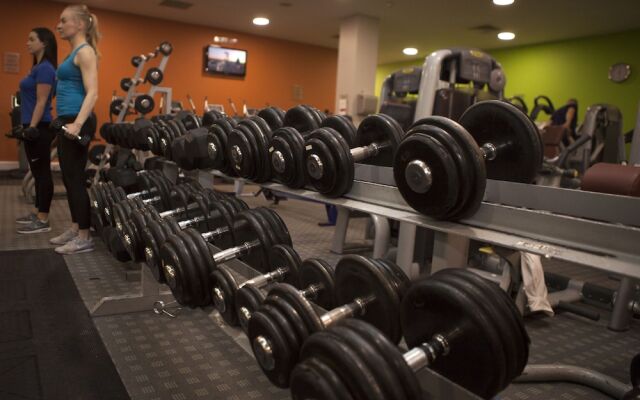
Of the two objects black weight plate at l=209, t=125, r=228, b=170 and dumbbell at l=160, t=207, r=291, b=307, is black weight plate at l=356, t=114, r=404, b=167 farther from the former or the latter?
black weight plate at l=209, t=125, r=228, b=170

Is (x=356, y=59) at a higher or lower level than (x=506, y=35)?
lower

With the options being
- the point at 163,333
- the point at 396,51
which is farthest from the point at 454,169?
the point at 396,51

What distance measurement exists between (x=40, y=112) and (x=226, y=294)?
6.93 feet

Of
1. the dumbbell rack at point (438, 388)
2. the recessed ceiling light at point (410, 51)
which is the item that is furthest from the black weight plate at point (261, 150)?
the recessed ceiling light at point (410, 51)

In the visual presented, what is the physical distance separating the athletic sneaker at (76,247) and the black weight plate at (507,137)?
2.32 meters

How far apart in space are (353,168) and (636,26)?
6061 millimetres

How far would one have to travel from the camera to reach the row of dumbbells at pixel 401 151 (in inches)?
36.2

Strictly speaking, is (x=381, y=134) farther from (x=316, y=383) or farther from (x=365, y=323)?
(x=316, y=383)

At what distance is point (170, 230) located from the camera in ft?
5.23

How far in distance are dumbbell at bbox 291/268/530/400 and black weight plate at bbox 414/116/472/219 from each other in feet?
0.45

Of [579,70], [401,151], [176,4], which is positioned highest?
[176,4]

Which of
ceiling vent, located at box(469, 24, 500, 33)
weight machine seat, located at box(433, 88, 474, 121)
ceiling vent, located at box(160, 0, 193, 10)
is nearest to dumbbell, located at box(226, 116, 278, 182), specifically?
weight machine seat, located at box(433, 88, 474, 121)

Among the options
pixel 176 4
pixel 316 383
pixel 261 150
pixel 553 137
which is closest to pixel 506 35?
pixel 553 137

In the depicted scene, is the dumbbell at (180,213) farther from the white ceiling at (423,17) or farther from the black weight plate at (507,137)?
the white ceiling at (423,17)
